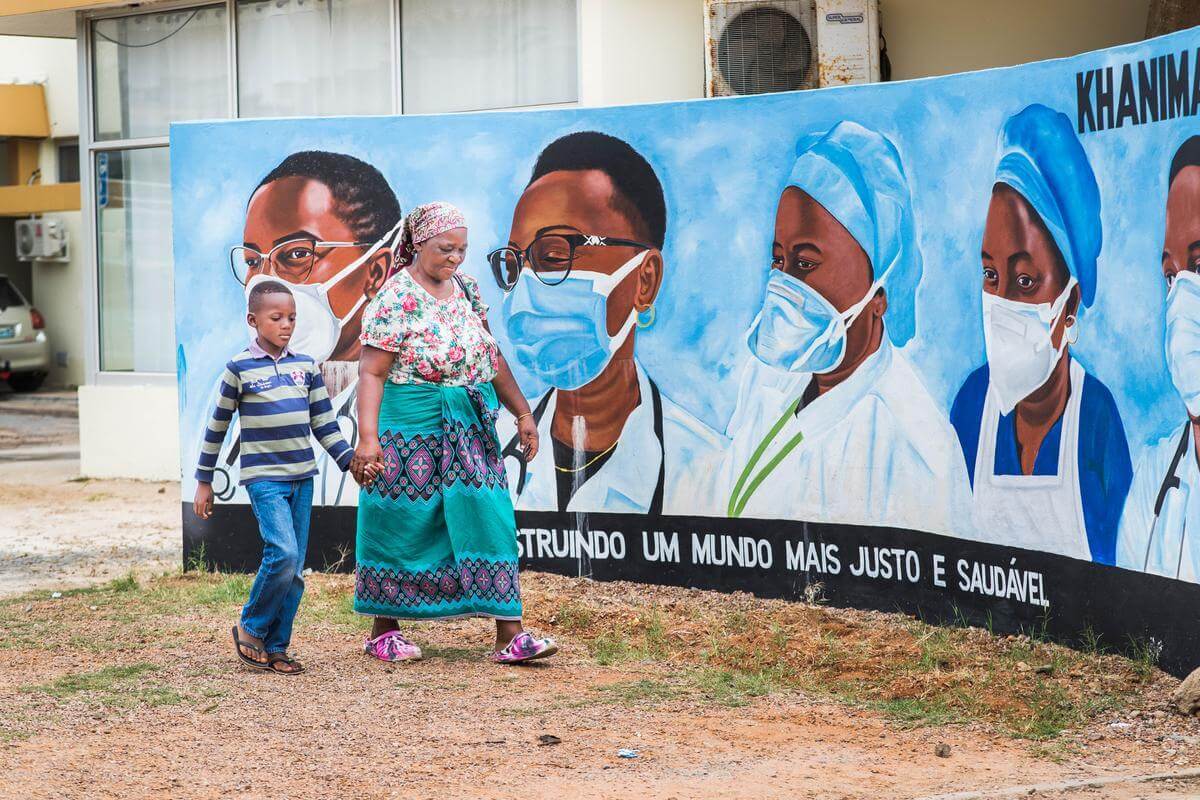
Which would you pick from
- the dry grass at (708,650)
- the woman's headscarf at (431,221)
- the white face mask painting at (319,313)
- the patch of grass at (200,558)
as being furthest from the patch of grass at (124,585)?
the woman's headscarf at (431,221)

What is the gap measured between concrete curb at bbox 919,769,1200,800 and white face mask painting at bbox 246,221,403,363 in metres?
4.83

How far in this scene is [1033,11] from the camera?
11039mm

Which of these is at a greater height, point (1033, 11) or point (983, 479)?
point (1033, 11)

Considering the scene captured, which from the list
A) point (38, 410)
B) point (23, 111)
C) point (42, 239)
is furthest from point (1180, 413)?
point (23, 111)

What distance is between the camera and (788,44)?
10.9 metres

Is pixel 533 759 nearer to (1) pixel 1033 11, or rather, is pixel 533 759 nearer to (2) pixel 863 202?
(2) pixel 863 202

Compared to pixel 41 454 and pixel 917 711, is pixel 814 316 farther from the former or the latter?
pixel 41 454

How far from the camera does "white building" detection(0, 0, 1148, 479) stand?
11.2 m

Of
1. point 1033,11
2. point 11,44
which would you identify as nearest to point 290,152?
point 1033,11

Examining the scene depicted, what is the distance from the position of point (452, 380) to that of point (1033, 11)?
260 inches

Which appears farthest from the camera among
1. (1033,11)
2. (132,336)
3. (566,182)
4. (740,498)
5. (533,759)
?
(132,336)

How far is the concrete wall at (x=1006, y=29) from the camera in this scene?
36.1 ft

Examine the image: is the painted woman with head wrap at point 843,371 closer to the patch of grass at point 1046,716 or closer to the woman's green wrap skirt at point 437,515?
the patch of grass at point 1046,716

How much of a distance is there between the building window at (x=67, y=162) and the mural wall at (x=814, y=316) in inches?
647
